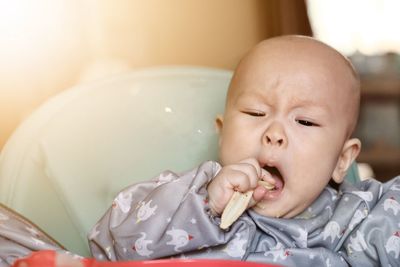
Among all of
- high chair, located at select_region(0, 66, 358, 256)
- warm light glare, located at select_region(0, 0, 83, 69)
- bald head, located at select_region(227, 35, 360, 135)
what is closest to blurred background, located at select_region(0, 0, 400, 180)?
warm light glare, located at select_region(0, 0, 83, 69)

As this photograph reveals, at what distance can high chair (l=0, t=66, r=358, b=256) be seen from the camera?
43.9 inches

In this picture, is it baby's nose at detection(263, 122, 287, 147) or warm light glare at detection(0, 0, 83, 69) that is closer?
baby's nose at detection(263, 122, 287, 147)

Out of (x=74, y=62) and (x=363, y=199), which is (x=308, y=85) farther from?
(x=74, y=62)

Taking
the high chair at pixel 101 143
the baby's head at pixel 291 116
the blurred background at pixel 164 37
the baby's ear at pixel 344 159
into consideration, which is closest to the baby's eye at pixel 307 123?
the baby's head at pixel 291 116

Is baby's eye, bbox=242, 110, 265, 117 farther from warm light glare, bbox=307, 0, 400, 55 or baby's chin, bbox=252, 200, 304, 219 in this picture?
warm light glare, bbox=307, 0, 400, 55

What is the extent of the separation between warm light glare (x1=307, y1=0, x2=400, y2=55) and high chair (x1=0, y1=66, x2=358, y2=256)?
168 centimetres

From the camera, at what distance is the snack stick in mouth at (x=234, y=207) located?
891 millimetres

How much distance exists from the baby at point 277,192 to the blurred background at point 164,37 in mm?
629

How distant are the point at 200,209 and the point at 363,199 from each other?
30 cm

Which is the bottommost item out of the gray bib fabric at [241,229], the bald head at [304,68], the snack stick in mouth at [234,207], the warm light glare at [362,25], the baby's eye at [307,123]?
the warm light glare at [362,25]

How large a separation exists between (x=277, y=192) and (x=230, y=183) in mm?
135

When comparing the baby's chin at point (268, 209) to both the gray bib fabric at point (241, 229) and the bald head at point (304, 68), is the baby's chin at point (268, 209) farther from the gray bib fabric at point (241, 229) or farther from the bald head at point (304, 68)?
the bald head at point (304, 68)

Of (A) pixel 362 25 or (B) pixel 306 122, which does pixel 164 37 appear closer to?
(B) pixel 306 122

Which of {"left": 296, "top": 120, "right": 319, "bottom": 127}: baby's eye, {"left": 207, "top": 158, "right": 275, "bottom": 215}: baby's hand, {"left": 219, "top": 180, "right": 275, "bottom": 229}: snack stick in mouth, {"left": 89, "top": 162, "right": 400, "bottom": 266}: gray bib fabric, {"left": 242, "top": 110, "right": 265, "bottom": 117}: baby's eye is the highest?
{"left": 242, "top": 110, "right": 265, "bottom": 117}: baby's eye
